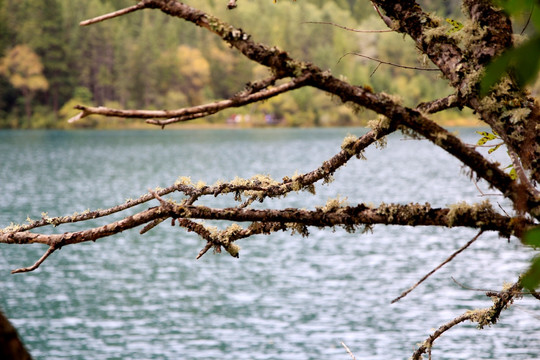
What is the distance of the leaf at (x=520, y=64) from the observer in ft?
3.69

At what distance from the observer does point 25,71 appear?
13488cm

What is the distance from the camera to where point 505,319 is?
3053 cm

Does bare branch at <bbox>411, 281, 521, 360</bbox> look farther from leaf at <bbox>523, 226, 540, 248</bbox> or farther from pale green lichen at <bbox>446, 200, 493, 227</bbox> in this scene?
leaf at <bbox>523, 226, 540, 248</bbox>

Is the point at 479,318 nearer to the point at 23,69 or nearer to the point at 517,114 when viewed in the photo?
the point at 517,114

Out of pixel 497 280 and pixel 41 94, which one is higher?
pixel 41 94

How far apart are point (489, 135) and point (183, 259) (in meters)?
39.0

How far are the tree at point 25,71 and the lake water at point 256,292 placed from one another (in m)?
70.7

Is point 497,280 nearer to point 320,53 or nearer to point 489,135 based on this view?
point 489,135

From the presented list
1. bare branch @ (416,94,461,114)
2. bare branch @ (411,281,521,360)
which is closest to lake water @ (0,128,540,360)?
bare branch @ (411,281,521,360)

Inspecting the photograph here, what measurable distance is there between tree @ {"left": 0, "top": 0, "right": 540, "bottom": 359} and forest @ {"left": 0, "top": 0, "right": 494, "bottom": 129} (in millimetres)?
123034

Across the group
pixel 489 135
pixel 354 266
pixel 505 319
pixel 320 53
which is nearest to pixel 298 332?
pixel 505 319

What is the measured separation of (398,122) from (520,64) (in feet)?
4.88

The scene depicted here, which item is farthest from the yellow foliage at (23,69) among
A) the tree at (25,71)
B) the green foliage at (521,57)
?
the green foliage at (521,57)

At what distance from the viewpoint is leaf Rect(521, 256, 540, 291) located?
1.21 m
